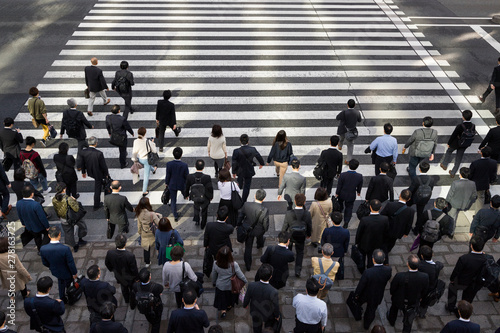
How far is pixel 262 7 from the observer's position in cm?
2047

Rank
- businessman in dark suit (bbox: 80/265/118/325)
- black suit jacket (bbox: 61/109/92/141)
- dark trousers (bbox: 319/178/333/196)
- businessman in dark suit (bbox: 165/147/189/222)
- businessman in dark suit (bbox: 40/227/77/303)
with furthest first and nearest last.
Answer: black suit jacket (bbox: 61/109/92/141)
dark trousers (bbox: 319/178/333/196)
businessman in dark suit (bbox: 165/147/189/222)
businessman in dark suit (bbox: 40/227/77/303)
businessman in dark suit (bbox: 80/265/118/325)

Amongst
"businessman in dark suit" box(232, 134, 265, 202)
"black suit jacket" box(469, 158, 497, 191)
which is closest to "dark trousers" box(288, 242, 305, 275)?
"businessman in dark suit" box(232, 134, 265, 202)

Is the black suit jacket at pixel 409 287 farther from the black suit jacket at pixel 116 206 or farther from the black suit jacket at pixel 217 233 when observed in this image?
the black suit jacket at pixel 116 206

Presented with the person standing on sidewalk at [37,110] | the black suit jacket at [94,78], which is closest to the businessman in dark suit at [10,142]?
the person standing on sidewalk at [37,110]

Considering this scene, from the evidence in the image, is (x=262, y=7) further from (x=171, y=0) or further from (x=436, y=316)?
(x=436, y=316)

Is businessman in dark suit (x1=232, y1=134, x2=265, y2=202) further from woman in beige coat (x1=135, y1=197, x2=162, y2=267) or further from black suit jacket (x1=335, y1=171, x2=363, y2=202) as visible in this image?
woman in beige coat (x1=135, y1=197, x2=162, y2=267)

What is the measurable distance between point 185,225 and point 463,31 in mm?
15570

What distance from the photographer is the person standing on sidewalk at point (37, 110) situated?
38.4 feet

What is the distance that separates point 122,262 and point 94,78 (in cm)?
744

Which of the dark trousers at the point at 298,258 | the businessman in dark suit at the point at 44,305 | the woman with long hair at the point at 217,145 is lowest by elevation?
the dark trousers at the point at 298,258

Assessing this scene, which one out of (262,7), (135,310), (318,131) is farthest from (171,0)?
(135,310)

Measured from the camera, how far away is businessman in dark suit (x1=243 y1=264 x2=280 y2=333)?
6.57 meters

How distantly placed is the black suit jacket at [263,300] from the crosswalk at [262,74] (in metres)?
4.40

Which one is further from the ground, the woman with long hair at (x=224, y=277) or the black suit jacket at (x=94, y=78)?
the black suit jacket at (x=94, y=78)
